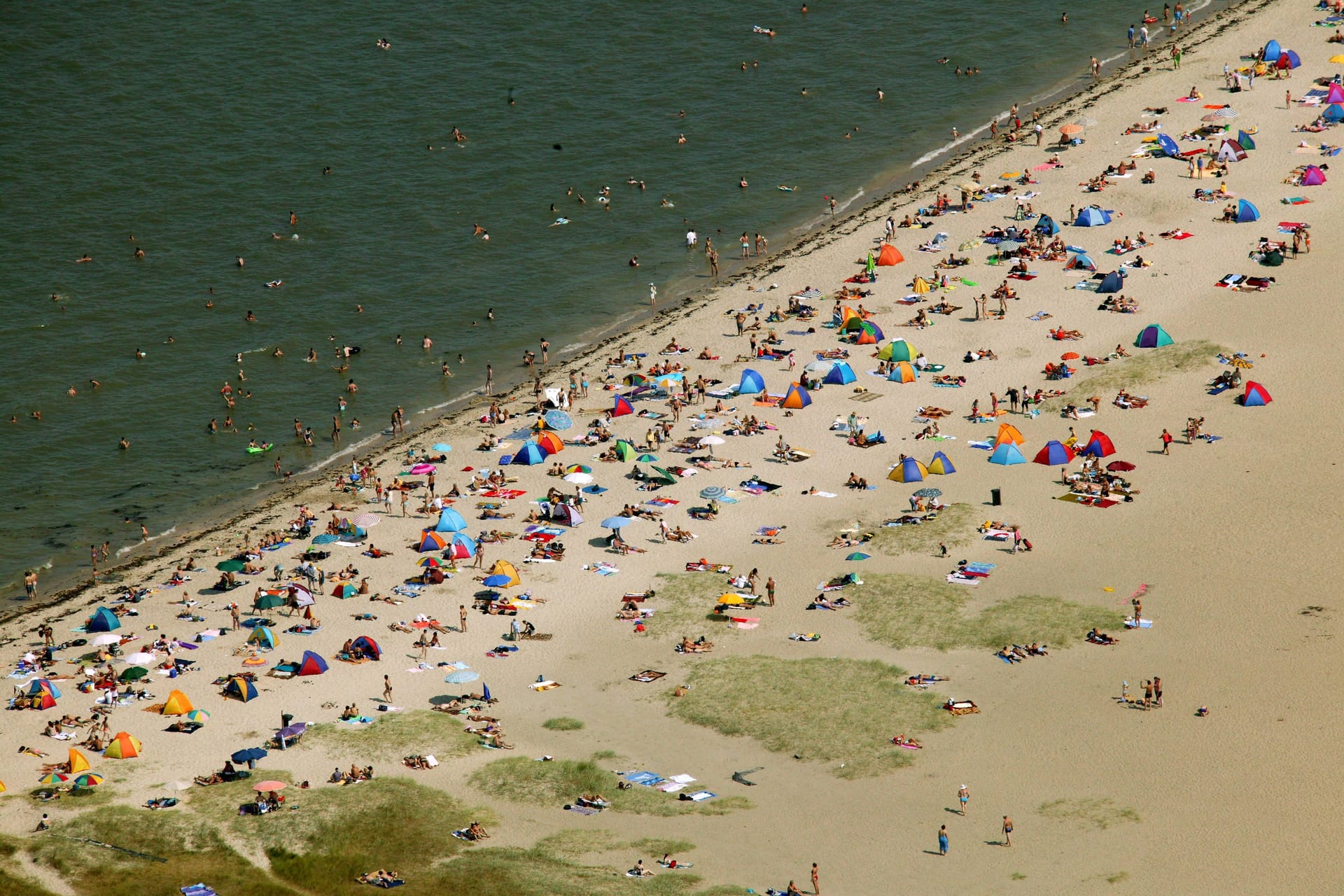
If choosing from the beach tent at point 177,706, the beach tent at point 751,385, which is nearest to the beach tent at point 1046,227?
the beach tent at point 751,385

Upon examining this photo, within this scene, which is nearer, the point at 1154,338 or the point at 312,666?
the point at 312,666

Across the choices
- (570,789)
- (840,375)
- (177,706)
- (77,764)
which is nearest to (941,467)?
(840,375)

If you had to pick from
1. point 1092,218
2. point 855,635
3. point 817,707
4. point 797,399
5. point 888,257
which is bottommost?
point 817,707

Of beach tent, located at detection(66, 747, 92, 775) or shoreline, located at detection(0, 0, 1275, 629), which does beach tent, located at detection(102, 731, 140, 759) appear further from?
shoreline, located at detection(0, 0, 1275, 629)

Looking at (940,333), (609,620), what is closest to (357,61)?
(940,333)

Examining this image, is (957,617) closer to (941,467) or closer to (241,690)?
(941,467)

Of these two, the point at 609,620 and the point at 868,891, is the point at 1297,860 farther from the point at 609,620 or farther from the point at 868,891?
the point at 609,620
